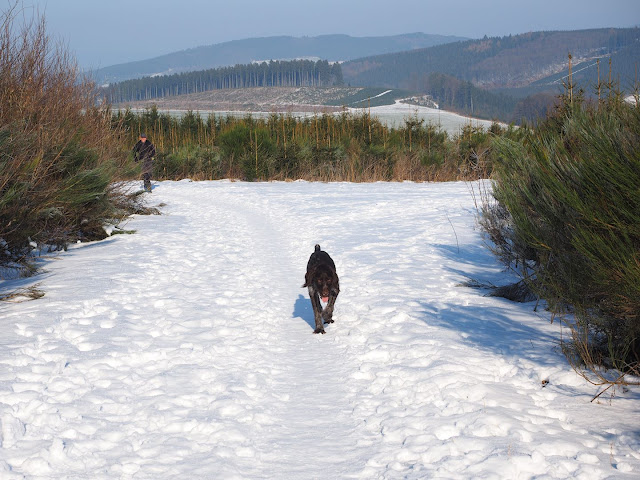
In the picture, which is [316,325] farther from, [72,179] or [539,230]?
[72,179]

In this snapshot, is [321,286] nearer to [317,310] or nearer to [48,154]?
[317,310]

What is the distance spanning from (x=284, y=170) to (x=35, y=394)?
25991mm

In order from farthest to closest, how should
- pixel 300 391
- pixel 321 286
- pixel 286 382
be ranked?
pixel 321 286, pixel 286 382, pixel 300 391

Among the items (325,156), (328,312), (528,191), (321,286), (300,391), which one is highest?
(325,156)

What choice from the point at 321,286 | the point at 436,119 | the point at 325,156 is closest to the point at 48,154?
the point at 321,286

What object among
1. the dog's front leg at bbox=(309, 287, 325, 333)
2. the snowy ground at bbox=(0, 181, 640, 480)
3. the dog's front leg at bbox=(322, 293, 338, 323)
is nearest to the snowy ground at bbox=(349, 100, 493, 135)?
the snowy ground at bbox=(0, 181, 640, 480)

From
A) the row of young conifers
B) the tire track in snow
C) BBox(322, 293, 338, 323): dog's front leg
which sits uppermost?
the row of young conifers

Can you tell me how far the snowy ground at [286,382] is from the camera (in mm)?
4129

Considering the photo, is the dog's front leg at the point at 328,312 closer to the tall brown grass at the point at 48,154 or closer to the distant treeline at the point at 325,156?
the tall brown grass at the point at 48,154

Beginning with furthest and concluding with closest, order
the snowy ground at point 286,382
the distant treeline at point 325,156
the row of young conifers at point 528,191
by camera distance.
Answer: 1. the distant treeline at point 325,156
2. the row of young conifers at point 528,191
3. the snowy ground at point 286,382

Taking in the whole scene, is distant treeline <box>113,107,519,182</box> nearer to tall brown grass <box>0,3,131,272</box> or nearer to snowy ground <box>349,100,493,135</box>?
snowy ground <box>349,100,493,135</box>

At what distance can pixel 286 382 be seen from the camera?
18.5 feet

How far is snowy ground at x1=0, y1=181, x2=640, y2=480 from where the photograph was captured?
4129mm

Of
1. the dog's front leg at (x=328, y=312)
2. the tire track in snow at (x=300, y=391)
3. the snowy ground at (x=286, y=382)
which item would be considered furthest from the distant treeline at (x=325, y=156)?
the dog's front leg at (x=328, y=312)
